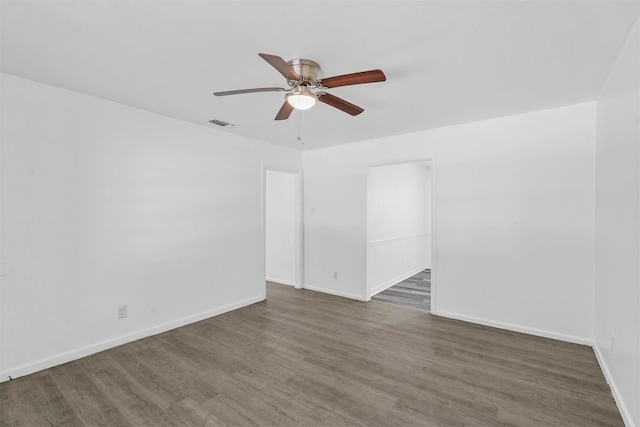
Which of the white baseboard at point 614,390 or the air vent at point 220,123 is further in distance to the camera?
the air vent at point 220,123

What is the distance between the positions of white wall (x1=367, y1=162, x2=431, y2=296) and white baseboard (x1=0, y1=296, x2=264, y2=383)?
2.45 metres

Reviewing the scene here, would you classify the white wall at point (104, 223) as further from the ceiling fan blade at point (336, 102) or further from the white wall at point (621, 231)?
the white wall at point (621, 231)

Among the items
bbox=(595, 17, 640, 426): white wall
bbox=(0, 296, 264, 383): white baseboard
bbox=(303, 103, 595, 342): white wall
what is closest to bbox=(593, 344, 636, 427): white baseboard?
bbox=(595, 17, 640, 426): white wall

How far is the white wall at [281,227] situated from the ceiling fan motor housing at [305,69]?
11.2 feet

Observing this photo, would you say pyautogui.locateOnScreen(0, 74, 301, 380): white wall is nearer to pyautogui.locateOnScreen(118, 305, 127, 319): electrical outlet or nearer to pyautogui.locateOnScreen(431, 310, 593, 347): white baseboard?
pyautogui.locateOnScreen(118, 305, 127, 319): electrical outlet

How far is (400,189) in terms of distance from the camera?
6.11 meters

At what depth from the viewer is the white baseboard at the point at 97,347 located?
247cm

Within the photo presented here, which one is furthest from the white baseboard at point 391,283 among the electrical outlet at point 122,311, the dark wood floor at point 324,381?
the electrical outlet at point 122,311

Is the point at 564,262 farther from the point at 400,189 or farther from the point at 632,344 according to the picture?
the point at 400,189

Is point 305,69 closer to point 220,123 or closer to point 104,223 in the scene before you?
point 220,123

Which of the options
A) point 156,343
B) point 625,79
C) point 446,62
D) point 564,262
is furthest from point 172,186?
point 564,262

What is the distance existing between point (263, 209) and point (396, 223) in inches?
106

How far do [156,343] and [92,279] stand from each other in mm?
912

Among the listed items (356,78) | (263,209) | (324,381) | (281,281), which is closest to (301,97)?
(356,78)
